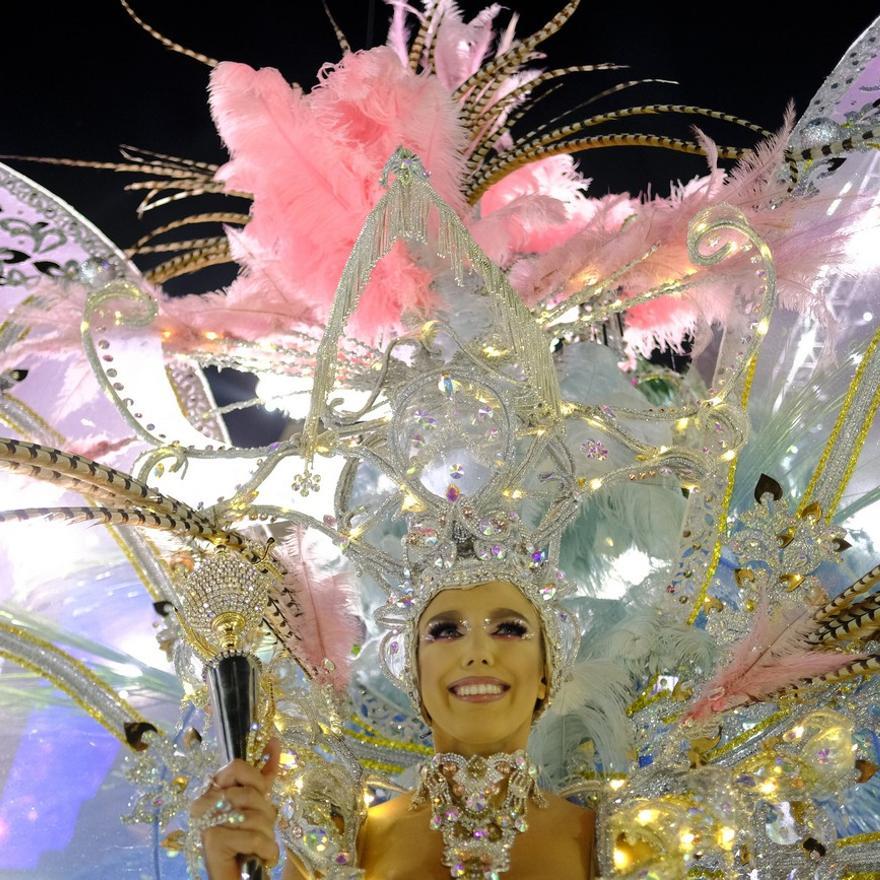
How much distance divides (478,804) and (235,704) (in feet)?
1.60

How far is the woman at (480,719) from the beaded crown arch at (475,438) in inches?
1.8

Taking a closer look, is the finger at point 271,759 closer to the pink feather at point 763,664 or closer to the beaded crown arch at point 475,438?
the beaded crown arch at point 475,438

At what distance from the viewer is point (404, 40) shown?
9.05ft

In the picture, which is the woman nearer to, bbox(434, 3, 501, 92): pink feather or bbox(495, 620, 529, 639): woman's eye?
bbox(495, 620, 529, 639): woman's eye

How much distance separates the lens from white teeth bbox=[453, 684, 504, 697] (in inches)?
77.5

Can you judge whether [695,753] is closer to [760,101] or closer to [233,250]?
[233,250]

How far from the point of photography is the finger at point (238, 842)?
1666mm

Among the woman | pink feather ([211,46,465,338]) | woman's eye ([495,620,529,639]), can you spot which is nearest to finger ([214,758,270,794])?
the woman

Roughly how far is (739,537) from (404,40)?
137 centimetres

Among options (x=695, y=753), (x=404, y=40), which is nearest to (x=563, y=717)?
(x=695, y=753)

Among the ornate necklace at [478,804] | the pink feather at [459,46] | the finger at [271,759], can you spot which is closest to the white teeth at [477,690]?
the ornate necklace at [478,804]

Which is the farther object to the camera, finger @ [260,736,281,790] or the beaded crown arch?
the beaded crown arch

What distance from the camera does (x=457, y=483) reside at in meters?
2.25

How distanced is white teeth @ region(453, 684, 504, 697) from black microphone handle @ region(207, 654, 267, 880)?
390 millimetres
